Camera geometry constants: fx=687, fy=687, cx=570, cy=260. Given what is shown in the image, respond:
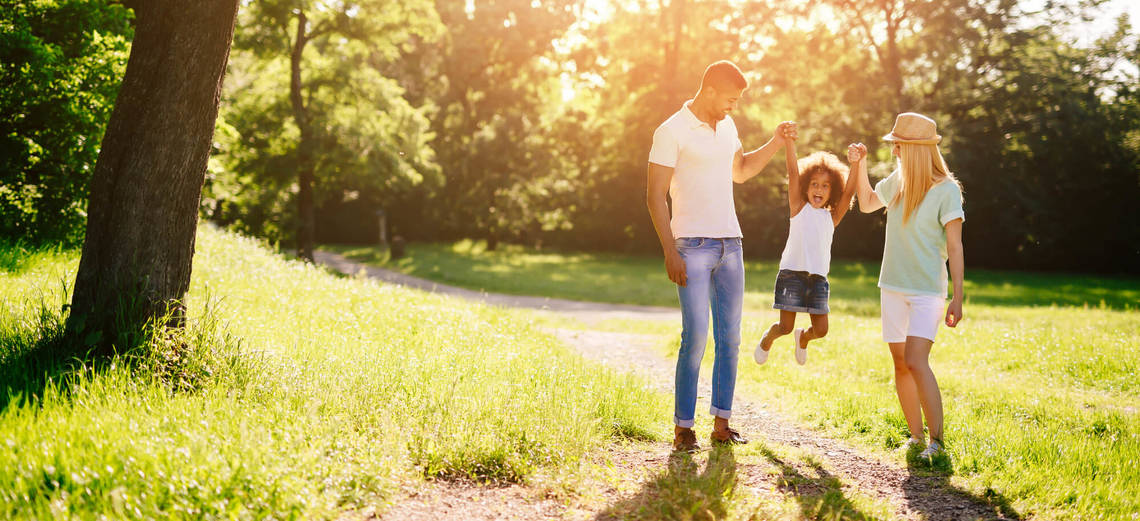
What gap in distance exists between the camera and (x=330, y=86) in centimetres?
2081

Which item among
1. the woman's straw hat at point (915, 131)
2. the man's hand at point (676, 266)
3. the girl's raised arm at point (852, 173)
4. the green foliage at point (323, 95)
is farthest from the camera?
the green foliage at point (323, 95)

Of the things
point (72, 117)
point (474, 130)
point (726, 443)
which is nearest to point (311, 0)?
point (72, 117)

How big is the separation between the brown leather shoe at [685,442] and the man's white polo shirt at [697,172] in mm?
1194

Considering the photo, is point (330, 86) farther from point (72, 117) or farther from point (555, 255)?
point (555, 255)

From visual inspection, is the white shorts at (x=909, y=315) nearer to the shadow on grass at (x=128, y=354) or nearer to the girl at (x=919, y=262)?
the girl at (x=919, y=262)

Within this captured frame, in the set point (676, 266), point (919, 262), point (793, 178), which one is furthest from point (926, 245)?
point (676, 266)

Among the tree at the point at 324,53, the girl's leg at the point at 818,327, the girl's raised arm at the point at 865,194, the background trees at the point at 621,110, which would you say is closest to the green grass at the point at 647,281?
the background trees at the point at 621,110

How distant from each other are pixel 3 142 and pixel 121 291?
5.81 metres

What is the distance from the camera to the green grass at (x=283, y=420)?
266 centimetres

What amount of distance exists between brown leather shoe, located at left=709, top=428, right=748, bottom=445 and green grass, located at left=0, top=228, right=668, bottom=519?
0.35 meters

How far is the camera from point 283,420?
334cm

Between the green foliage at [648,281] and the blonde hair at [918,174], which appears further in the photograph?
the green foliage at [648,281]

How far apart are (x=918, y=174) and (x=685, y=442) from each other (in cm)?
217

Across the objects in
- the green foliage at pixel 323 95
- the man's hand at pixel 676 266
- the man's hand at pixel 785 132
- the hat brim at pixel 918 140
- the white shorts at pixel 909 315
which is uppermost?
the green foliage at pixel 323 95
